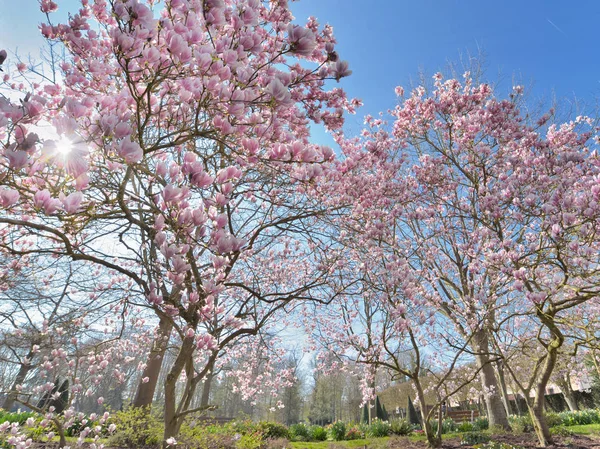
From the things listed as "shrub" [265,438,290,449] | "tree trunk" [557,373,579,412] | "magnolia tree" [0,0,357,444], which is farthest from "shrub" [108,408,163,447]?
"tree trunk" [557,373,579,412]

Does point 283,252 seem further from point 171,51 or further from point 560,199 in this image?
point 171,51

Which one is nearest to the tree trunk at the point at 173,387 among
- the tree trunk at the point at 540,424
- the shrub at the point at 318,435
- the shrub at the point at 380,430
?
the tree trunk at the point at 540,424

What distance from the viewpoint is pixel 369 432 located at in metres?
11.1

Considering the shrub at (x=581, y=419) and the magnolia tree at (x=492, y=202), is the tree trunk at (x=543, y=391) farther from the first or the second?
the shrub at (x=581, y=419)

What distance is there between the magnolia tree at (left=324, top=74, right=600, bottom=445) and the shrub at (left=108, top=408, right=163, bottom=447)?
6301 millimetres

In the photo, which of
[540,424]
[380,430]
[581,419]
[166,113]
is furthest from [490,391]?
[166,113]

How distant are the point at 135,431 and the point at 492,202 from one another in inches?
339

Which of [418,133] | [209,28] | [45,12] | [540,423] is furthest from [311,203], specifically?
[540,423]

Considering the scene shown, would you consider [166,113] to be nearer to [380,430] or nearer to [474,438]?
[474,438]

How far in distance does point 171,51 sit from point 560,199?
5122mm

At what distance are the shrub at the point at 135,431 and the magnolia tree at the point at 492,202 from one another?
6301 mm

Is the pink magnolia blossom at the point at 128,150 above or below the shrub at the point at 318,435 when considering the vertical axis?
above

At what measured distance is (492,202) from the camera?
5.36m

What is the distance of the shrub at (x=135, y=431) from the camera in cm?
686
